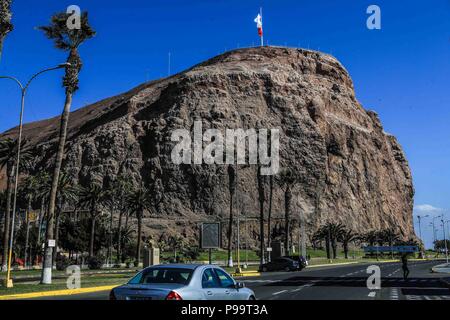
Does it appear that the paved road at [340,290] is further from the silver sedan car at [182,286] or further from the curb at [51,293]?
the silver sedan car at [182,286]

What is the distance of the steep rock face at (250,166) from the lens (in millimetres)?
125500

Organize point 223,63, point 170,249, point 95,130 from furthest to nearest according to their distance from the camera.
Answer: point 223,63, point 95,130, point 170,249

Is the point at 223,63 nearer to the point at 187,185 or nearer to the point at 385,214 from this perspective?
the point at 187,185

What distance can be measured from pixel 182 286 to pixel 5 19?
19.1 metres

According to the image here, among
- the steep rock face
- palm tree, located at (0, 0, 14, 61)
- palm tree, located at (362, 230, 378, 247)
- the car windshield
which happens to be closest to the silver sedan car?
the car windshield

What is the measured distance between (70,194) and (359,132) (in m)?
100

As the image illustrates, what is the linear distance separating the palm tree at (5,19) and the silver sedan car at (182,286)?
17588 mm

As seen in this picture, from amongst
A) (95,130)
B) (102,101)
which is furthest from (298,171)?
(102,101)

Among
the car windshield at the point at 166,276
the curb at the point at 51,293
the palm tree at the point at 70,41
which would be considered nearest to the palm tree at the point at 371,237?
the palm tree at the point at 70,41

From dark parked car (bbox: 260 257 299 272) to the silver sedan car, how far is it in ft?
124

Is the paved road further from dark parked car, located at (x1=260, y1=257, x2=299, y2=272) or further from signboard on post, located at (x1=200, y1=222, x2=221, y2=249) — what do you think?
dark parked car, located at (x1=260, y1=257, x2=299, y2=272)

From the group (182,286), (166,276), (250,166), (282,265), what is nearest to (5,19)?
(166,276)

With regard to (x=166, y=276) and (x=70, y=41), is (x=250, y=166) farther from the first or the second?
(x=166, y=276)
